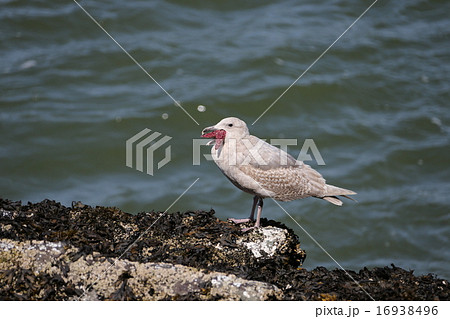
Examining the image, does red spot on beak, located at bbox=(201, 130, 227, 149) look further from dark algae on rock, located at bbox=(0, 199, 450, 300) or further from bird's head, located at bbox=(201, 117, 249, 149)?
dark algae on rock, located at bbox=(0, 199, 450, 300)

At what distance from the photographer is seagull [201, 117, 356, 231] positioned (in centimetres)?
586

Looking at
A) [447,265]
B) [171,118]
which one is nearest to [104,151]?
[171,118]

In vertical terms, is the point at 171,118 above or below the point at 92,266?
below

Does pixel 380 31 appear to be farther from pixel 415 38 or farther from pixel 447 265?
pixel 447 265

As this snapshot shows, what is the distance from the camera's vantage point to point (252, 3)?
575 inches

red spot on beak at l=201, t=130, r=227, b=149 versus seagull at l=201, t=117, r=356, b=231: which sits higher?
red spot on beak at l=201, t=130, r=227, b=149

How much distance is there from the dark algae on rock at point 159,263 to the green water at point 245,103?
4.84 metres


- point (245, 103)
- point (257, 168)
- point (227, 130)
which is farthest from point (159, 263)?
point (245, 103)

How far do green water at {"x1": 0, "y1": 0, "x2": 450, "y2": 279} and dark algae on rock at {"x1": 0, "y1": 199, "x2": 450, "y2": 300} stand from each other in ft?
15.9

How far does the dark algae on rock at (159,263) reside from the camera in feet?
13.5

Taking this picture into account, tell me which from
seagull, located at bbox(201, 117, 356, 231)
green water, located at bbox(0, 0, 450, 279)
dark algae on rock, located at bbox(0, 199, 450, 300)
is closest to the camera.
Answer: dark algae on rock, located at bbox(0, 199, 450, 300)
